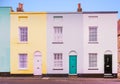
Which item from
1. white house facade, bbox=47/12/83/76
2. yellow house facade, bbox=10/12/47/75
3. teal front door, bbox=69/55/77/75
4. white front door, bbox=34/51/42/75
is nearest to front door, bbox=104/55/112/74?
white house facade, bbox=47/12/83/76

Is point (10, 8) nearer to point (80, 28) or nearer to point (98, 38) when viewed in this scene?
point (80, 28)

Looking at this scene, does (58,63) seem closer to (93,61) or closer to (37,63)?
(37,63)

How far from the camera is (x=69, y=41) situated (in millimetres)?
33750

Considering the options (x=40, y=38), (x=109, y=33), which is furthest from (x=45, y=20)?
(x=109, y=33)

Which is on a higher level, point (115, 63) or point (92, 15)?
point (92, 15)

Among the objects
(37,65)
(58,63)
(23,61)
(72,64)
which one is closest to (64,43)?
(58,63)

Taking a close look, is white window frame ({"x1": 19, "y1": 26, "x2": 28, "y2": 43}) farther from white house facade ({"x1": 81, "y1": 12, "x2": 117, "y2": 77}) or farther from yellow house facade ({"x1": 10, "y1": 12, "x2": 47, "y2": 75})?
white house facade ({"x1": 81, "y1": 12, "x2": 117, "y2": 77})

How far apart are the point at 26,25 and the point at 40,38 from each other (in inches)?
81.5

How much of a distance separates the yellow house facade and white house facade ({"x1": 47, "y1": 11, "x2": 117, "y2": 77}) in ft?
2.52

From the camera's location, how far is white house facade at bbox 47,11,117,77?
33500mm

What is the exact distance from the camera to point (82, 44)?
111 ft

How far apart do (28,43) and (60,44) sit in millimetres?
3465

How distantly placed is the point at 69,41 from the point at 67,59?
1955 mm

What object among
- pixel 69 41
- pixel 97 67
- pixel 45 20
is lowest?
pixel 97 67
